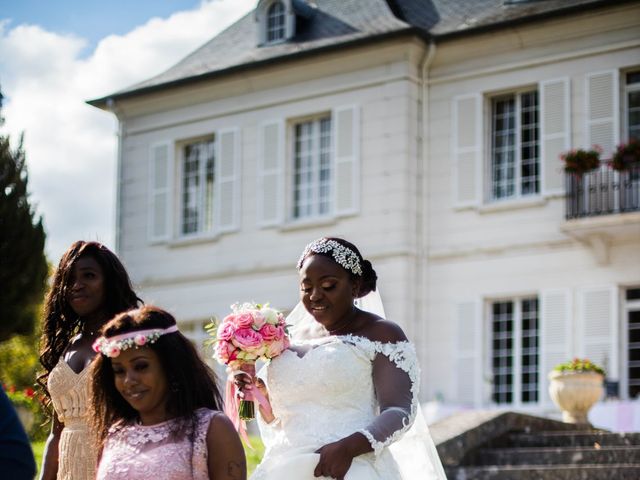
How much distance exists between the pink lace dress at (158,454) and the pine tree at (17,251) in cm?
1450

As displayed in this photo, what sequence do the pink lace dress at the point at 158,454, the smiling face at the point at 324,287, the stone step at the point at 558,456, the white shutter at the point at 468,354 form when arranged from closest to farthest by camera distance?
the pink lace dress at the point at 158,454 < the smiling face at the point at 324,287 < the stone step at the point at 558,456 < the white shutter at the point at 468,354

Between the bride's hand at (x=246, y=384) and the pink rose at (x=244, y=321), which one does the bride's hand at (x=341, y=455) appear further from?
the pink rose at (x=244, y=321)

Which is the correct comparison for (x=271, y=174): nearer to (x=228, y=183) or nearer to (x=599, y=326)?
(x=228, y=183)

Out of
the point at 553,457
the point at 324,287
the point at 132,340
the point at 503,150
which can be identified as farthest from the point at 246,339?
the point at 503,150

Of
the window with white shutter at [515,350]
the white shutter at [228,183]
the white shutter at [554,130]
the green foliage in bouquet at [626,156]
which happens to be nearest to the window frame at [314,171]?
the white shutter at [228,183]

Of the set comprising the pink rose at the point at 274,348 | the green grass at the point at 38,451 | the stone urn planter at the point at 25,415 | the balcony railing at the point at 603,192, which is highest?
the balcony railing at the point at 603,192

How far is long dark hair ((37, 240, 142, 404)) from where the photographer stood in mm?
5832

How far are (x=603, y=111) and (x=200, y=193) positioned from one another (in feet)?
24.3

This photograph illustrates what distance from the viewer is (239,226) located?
24.3 m

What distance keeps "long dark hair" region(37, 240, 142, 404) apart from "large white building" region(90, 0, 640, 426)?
44.8 feet

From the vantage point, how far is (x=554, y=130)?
2116 cm

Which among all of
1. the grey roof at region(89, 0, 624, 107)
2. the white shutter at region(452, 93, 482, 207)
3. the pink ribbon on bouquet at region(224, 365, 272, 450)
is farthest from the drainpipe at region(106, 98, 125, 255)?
the pink ribbon on bouquet at region(224, 365, 272, 450)

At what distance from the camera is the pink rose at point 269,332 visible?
19.6ft

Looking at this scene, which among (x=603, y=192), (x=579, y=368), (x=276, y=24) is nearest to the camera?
(x=579, y=368)
